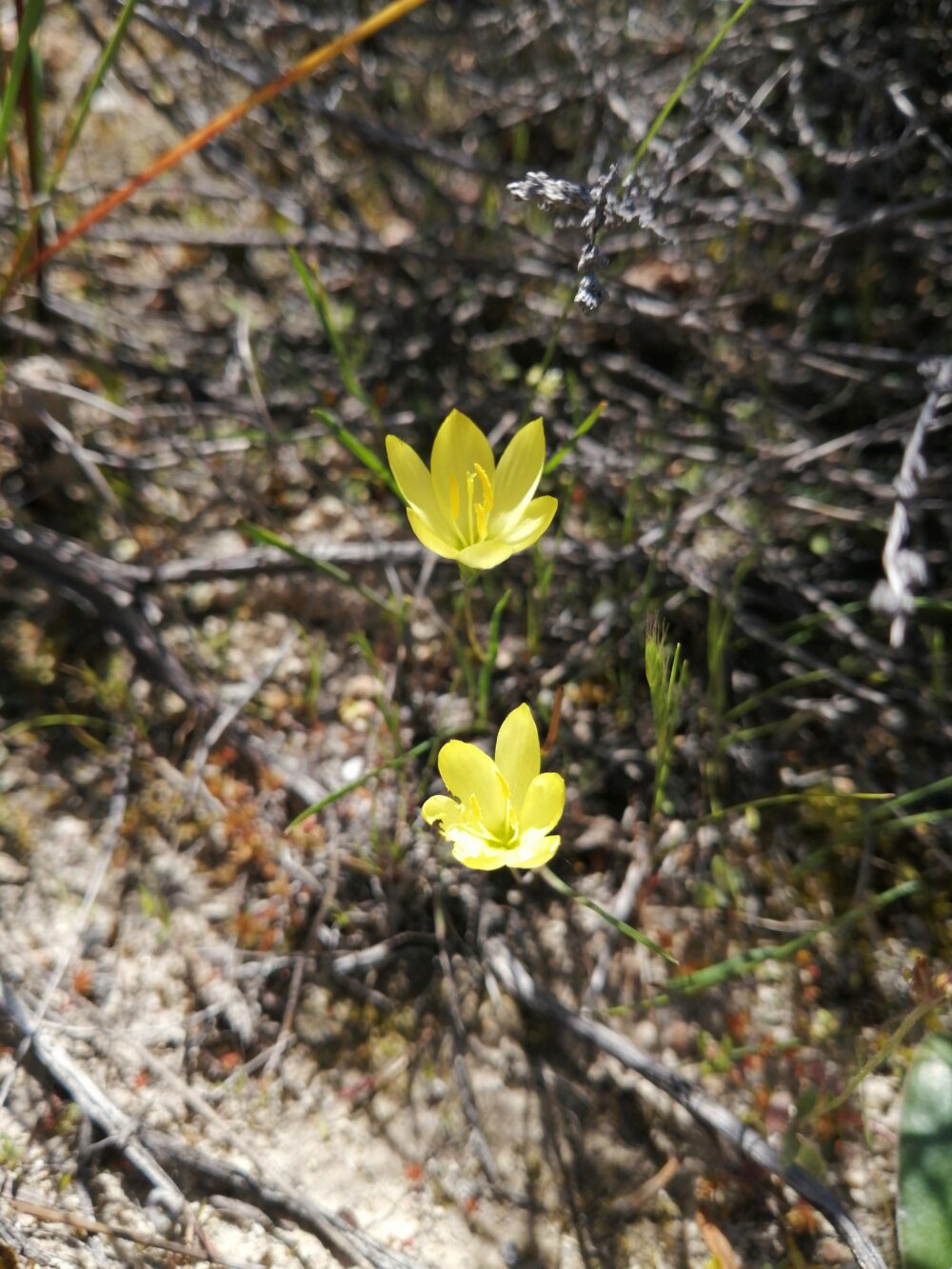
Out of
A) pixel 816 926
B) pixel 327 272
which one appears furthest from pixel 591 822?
pixel 327 272

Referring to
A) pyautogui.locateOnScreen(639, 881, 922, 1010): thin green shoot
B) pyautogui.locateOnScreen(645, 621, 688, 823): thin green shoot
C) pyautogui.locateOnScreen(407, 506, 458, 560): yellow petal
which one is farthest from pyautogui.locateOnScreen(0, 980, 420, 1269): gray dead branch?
pyautogui.locateOnScreen(407, 506, 458, 560): yellow petal

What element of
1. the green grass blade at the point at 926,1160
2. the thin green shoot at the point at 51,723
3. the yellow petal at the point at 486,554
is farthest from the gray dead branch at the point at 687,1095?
the thin green shoot at the point at 51,723

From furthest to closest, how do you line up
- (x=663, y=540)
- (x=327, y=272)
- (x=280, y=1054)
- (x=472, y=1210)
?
1. (x=327, y=272)
2. (x=663, y=540)
3. (x=280, y=1054)
4. (x=472, y=1210)

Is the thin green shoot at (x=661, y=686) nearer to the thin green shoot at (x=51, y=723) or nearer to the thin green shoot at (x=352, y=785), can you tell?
the thin green shoot at (x=352, y=785)

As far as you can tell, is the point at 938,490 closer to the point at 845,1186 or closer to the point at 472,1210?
the point at 845,1186

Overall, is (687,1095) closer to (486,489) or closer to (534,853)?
(534,853)

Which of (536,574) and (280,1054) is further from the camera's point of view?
(536,574)
